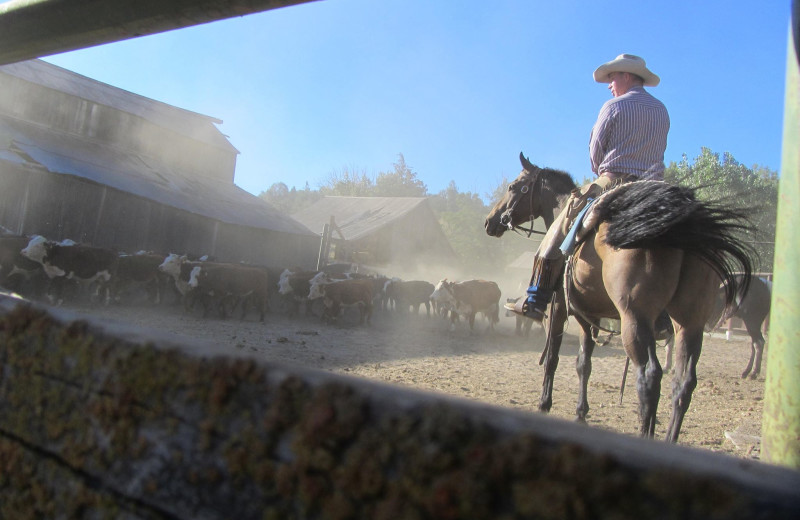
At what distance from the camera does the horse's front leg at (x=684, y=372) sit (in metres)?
3.99

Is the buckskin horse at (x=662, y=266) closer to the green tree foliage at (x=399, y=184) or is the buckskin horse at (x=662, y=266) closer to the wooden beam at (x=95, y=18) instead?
the wooden beam at (x=95, y=18)

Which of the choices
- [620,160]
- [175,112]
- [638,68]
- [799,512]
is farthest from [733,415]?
[175,112]

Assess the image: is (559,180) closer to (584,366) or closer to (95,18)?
(584,366)

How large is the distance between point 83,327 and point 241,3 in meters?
0.87

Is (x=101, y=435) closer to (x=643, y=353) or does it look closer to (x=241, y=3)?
(x=241, y=3)

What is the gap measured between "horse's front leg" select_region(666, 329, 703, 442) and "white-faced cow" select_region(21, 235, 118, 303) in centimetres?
1397

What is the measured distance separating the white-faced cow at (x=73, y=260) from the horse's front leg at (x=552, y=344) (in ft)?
40.8

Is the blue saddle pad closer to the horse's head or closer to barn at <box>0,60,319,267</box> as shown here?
the horse's head

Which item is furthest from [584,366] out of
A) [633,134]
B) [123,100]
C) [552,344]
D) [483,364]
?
[123,100]

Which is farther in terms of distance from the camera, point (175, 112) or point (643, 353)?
point (175, 112)

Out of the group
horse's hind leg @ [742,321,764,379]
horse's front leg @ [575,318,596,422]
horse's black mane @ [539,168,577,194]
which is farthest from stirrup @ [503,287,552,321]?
horse's hind leg @ [742,321,764,379]

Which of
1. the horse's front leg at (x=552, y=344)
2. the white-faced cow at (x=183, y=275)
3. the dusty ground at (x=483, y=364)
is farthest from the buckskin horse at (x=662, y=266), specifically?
the white-faced cow at (x=183, y=275)

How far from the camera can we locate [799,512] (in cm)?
55

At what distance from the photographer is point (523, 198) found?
6230 millimetres
